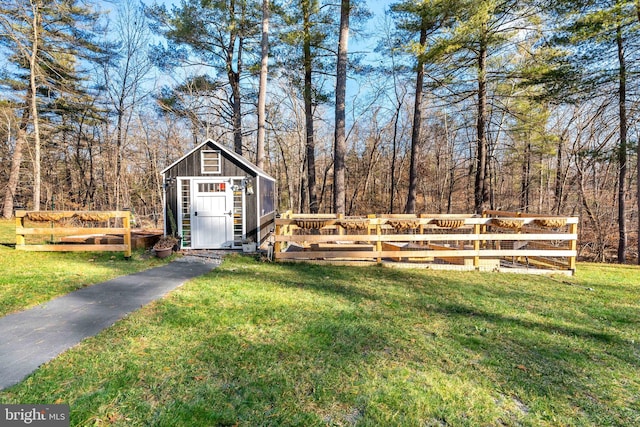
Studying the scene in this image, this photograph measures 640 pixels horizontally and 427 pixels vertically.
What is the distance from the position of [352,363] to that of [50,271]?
18.8ft

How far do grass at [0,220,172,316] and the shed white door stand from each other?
1445 mm

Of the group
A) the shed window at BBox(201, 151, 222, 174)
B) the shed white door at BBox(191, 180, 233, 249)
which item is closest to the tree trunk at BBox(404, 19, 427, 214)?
the shed white door at BBox(191, 180, 233, 249)

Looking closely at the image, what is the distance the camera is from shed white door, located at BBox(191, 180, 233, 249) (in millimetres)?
8227

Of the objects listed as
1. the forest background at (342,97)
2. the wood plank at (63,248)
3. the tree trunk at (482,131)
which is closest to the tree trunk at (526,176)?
the forest background at (342,97)

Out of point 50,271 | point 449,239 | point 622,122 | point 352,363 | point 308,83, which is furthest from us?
point 308,83

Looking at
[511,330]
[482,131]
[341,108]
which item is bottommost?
[511,330]

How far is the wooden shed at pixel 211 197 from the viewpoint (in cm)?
820

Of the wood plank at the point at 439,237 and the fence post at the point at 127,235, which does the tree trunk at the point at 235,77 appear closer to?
the fence post at the point at 127,235

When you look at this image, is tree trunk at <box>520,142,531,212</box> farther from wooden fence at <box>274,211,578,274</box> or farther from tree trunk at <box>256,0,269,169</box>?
tree trunk at <box>256,0,269,169</box>

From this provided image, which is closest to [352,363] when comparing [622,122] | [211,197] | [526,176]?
[211,197]

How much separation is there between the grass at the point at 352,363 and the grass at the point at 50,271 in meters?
1.62

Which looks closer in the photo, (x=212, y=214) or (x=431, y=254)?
(x=431, y=254)

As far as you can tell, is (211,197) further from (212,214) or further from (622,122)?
(622,122)

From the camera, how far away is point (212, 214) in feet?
27.0
